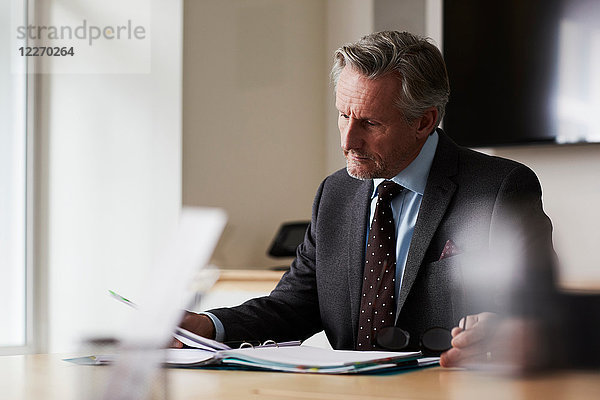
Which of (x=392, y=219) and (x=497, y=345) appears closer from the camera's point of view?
(x=497, y=345)

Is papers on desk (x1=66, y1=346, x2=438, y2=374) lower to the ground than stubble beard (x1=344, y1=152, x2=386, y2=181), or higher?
lower

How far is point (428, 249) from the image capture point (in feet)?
5.80

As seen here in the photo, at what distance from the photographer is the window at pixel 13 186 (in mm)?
3363

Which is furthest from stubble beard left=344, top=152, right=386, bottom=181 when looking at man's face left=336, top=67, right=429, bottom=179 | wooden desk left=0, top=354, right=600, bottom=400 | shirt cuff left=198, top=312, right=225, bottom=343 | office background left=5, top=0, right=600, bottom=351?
office background left=5, top=0, right=600, bottom=351

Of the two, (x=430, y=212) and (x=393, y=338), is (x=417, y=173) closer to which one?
(x=430, y=212)

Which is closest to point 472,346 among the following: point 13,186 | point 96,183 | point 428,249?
point 428,249

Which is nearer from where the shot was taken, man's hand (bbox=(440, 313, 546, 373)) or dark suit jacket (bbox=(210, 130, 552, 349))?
man's hand (bbox=(440, 313, 546, 373))

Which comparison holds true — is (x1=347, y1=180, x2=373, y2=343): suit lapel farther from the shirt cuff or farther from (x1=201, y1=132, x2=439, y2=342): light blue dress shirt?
the shirt cuff

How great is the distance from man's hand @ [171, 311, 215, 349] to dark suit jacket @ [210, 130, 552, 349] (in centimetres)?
4

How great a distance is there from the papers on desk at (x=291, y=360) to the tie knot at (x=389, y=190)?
1.74 ft

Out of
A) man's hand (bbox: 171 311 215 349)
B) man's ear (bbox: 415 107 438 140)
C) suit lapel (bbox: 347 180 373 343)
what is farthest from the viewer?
man's ear (bbox: 415 107 438 140)

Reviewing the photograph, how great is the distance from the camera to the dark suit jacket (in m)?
1.74

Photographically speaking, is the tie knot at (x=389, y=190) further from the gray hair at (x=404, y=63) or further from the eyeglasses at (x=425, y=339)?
the eyeglasses at (x=425, y=339)

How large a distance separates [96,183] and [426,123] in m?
1.79
